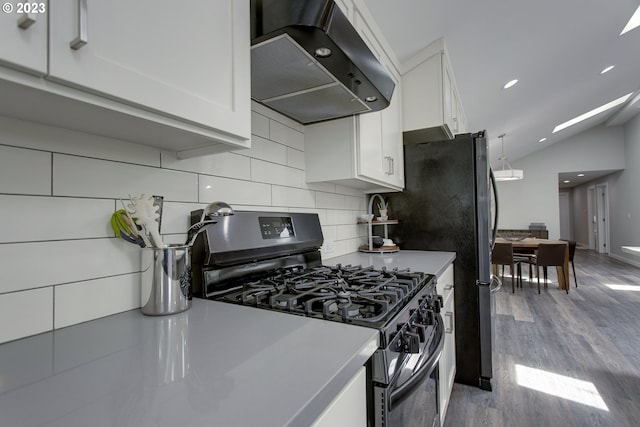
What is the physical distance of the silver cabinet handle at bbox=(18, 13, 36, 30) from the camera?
1.38 feet

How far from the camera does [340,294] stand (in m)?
0.95

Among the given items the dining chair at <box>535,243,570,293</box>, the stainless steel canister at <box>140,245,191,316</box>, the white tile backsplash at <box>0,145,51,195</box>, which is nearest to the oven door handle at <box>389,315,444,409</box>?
the stainless steel canister at <box>140,245,191,316</box>


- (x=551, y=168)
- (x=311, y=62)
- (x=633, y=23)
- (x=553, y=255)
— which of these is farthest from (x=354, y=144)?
(x=551, y=168)

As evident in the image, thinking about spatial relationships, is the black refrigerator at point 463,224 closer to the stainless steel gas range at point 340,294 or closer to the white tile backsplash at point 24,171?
the stainless steel gas range at point 340,294

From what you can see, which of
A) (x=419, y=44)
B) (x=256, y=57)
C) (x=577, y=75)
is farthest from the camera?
(x=577, y=75)

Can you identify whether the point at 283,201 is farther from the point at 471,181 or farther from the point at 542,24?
the point at 542,24

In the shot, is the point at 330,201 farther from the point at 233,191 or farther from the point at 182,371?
the point at 182,371

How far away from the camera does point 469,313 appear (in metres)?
2.01

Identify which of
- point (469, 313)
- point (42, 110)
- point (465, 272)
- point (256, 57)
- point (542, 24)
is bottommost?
point (469, 313)

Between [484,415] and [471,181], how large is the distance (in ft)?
4.69

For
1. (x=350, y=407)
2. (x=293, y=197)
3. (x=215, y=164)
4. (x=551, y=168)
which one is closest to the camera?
(x=350, y=407)

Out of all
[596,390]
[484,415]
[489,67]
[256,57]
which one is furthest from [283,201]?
[489,67]

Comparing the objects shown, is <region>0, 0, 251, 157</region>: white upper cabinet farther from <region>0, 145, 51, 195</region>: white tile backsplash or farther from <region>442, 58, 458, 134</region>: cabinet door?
<region>442, 58, 458, 134</region>: cabinet door

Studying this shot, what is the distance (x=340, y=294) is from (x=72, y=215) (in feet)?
2.49
